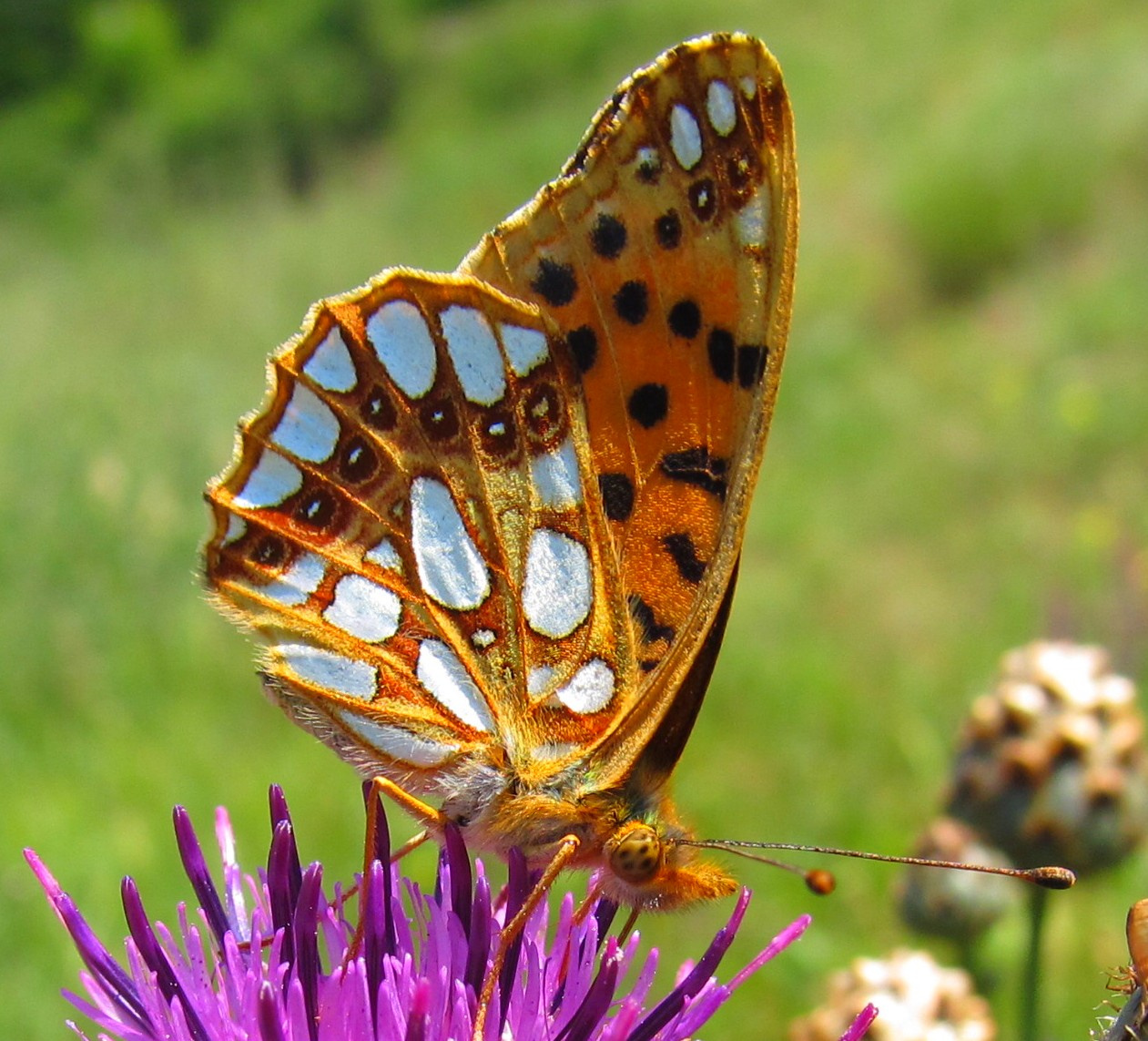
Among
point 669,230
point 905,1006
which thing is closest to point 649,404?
point 669,230

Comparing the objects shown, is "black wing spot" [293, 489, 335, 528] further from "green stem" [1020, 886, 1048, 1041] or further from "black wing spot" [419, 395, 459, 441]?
"green stem" [1020, 886, 1048, 1041]

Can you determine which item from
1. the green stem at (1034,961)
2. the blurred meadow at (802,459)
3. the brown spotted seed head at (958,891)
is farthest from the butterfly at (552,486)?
the blurred meadow at (802,459)

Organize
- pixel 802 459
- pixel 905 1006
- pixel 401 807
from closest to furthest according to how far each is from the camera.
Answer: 1. pixel 401 807
2. pixel 905 1006
3. pixel 802 459

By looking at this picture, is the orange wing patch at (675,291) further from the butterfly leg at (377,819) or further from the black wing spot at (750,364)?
the butterfly leg at (377,819)

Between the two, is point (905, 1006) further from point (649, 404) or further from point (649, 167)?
point (649, 167)

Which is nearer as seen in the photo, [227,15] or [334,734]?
[334,734]

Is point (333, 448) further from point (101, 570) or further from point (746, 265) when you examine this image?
point (101, 570)

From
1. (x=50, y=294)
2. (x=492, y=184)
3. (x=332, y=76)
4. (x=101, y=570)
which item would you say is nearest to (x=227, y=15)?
(x=332, y=76)
